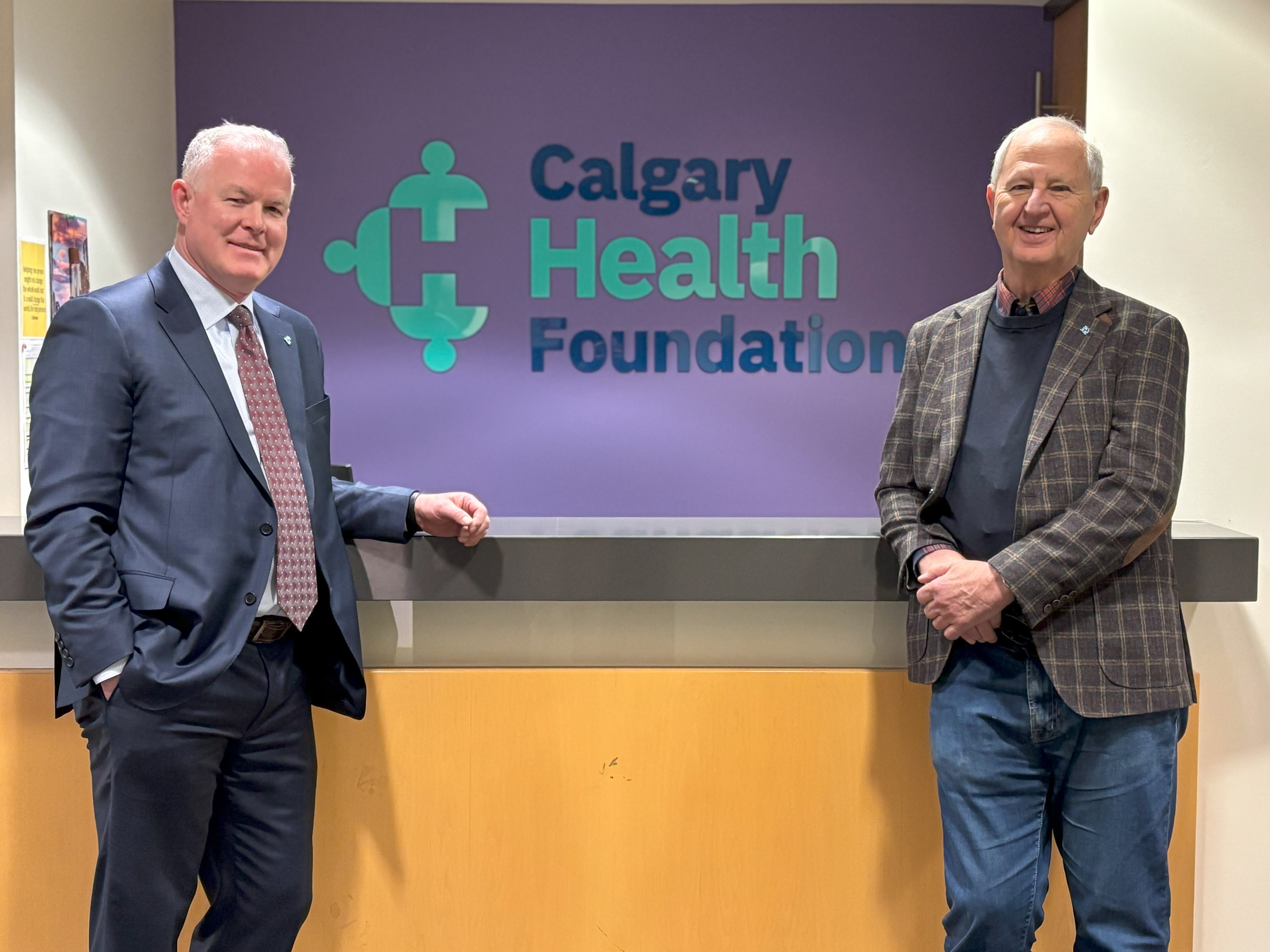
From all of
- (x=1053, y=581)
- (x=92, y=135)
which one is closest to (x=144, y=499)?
(x=1053, y=581)

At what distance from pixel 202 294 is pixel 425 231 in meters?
3.47

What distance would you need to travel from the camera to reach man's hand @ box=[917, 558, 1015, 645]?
1.62 metres

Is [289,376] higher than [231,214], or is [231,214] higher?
[231,214]

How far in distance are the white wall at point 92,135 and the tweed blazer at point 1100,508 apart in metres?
2.56

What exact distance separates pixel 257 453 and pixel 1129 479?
1.24 metres

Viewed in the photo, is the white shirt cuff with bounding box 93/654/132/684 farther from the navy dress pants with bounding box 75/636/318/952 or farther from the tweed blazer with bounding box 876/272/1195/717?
the tweed blazer with bounding box 876/272/1195/717

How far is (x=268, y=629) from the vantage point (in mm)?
1679

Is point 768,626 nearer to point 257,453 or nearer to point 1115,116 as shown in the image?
point 257,453

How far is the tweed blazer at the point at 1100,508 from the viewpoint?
5.24ft

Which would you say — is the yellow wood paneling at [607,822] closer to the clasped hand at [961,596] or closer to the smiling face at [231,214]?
the clasped hand at [961,596]

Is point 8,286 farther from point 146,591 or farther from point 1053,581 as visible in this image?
point 1053,581

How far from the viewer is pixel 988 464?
1701 millimetres

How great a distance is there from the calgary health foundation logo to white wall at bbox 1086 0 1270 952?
10.7 ft

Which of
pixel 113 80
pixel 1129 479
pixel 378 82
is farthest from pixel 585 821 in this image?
pixel 378 82
